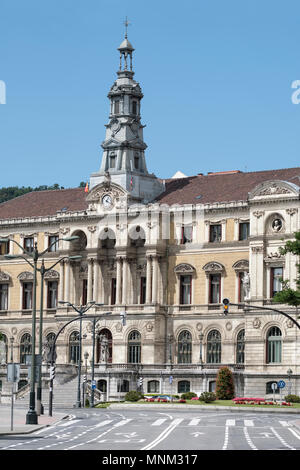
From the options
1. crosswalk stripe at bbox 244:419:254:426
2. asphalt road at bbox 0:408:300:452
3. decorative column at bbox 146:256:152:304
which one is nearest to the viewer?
asphalt road at bbox 0:408:300:452

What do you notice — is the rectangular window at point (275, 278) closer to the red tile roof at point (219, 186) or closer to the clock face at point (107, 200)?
the red tile roof at point (219, 186)

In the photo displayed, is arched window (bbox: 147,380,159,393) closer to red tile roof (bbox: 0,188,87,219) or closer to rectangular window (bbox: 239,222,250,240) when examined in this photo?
rectangular window (bbox: 239,222,250,240)

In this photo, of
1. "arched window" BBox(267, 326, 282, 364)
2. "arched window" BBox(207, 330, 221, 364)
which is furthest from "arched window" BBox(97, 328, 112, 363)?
"arched window" BBox(267, 326, 282, 364)

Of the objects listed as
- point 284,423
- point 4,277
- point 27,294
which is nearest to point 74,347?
point 27,294

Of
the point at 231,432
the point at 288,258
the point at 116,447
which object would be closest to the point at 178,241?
the point at 288,258

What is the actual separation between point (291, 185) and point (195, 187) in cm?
1652

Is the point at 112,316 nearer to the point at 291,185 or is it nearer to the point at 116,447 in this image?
the point at 291,185

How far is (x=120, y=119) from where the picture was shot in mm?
137250

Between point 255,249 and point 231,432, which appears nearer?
point 231,432

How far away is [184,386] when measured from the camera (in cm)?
12438

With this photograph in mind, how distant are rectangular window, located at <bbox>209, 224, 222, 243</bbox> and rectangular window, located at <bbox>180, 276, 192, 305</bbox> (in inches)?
186

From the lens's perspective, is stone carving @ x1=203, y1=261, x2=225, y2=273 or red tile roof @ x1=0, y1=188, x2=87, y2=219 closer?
stone carving @ x1=203, y1=261, x2=225, y2=273

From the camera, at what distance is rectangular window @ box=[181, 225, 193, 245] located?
424 ft

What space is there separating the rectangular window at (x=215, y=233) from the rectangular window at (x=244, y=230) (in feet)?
7.93
